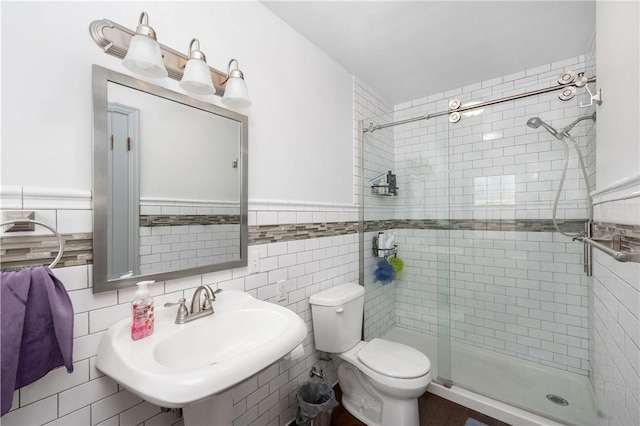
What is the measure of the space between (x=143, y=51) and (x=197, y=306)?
100 cm

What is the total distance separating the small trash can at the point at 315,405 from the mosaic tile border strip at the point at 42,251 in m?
1.36

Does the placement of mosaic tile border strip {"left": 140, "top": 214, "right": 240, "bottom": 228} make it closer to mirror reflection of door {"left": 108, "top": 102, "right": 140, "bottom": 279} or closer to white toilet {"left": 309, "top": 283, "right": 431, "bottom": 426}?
mirror reflection of door {"left": 108, "top": 102, "right": 140, "bottom": 279}

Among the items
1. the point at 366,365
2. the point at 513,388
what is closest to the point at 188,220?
the point at 366,365

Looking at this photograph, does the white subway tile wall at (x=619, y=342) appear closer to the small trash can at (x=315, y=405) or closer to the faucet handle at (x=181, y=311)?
the small trash can at (x=315, y=405)

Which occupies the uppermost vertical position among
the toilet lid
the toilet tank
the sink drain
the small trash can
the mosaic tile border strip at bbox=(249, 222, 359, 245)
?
the mosaic tile border strip at bbox=(249, 222, 359, 245)

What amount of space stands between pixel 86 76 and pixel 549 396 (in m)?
3.08

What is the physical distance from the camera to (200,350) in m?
1.11

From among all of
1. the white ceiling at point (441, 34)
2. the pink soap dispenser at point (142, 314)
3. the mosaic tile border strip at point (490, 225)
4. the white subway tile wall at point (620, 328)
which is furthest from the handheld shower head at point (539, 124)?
the pink soap dispenser at point (142, 314)

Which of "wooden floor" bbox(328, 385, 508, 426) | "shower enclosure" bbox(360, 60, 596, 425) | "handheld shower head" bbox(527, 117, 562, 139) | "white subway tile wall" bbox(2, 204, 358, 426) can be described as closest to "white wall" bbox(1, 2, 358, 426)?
"white subway tile wall" bbox(2, 204, 358, 426)

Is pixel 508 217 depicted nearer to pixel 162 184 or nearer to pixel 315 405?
pixel 315 405

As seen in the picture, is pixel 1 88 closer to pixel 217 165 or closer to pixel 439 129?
pixel 217 165

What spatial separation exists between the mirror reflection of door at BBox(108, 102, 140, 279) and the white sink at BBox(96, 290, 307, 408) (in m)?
0.23

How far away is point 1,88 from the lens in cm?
80

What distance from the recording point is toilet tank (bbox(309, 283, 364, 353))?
181cm
